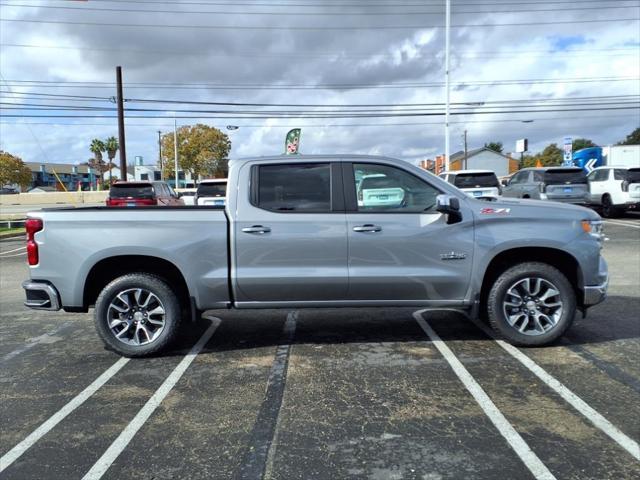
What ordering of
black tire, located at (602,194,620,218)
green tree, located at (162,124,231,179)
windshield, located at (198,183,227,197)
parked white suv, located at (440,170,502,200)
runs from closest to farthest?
windshield, located at (198,183,227,197)
parked white suv, located at (440,170,502,200)
black tire, located at (602,194,620,218)
green tree, located at (162,124,231,179)

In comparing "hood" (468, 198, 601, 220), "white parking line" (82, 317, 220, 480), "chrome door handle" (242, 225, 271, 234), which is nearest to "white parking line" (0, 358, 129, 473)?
"white parking line" (82, 317, 220, 480)

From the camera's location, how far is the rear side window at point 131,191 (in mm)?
16703

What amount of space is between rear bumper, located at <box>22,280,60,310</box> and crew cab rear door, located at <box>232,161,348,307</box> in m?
1.70

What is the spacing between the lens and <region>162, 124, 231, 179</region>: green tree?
67.9 m

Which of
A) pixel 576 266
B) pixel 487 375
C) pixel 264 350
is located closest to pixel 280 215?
pixel 264 350

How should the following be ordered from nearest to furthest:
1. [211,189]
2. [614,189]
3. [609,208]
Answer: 1. [211,189]
2. [614,189]
3. [609,208]

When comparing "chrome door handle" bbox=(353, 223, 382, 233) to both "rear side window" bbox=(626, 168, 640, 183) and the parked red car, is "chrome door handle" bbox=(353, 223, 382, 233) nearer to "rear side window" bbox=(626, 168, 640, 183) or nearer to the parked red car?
the parked red car

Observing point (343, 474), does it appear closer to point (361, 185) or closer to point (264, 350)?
point (264, 350)

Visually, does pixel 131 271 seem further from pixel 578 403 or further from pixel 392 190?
pixel 578 403

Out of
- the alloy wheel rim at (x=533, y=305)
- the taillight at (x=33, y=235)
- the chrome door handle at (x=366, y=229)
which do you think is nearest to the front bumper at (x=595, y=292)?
the alloy wheel rim at (x=533, y=305)

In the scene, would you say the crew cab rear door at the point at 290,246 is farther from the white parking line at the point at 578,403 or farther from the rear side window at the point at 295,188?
the white parking line at the point at 578,403

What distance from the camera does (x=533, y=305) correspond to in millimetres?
5184

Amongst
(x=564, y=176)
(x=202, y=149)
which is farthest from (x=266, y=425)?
(x=202, y=149)

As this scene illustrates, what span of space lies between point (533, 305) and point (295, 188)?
8.40 ft
